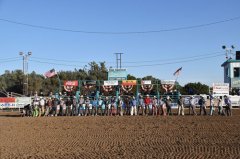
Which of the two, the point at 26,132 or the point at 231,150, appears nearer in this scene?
the point at 231,150

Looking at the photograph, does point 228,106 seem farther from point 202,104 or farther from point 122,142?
point 122,142

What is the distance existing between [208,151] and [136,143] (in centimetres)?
313

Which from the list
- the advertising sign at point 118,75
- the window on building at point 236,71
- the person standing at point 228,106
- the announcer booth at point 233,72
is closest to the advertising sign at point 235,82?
the announcer booth at point 233,72

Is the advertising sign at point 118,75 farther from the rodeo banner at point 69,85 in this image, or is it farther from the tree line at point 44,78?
the tree line at point 44,78

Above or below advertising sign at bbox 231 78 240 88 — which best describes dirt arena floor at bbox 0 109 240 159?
below

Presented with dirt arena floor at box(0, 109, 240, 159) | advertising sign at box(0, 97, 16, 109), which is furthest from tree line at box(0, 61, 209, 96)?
dirt arena floor at box(0, 109, 240, 159)

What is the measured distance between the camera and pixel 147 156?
12.1 meters

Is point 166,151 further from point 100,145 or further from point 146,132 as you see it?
point 146,132

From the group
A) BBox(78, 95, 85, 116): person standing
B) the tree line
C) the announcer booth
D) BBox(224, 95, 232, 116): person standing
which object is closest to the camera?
BBox(224, 95, 232, 116): person standing

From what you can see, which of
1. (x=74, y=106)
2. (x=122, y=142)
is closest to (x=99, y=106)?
(x=74, y=106)

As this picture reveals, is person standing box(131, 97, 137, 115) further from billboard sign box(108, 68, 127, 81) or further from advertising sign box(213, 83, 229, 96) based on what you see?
advertising sign box(213, 83, 229, 96)

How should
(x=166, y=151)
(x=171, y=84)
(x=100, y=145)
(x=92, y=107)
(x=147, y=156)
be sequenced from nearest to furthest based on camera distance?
(x=147, y=156), (x=166, y=151), (x=100, y=145), (x=92, y=107), (x=171, y=84)

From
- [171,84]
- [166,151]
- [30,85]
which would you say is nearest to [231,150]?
[166,151]

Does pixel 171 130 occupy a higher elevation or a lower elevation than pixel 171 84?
lower
